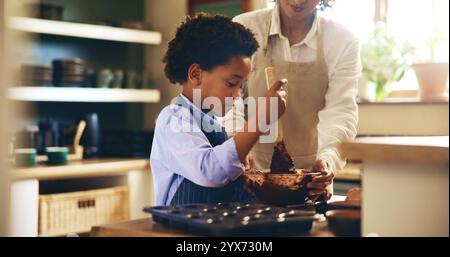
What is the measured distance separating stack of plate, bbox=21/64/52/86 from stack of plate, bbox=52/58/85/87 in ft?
0.20

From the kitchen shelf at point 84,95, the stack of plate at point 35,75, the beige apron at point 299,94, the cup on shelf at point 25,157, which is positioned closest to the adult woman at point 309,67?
the beige apron at point 299,94

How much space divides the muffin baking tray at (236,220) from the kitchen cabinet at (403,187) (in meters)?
0.10

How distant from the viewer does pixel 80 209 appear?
237 cm

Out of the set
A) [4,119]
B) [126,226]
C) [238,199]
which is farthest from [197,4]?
[126,226]

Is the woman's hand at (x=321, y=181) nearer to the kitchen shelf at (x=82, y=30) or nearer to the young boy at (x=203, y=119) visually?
the young boy at (x=203, y=119)

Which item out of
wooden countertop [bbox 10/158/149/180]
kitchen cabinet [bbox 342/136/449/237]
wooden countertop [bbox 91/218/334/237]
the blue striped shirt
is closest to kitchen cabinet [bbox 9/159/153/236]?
wooden countertop [bbox 10/158/149/180]

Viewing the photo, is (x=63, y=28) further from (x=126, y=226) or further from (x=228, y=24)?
(x=126, y=226)

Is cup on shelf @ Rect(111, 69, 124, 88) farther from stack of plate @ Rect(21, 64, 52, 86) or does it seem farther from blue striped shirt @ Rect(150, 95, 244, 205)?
blue striped shirt @ Rect(150, 95, 244, 205)

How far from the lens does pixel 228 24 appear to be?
1.32 metres

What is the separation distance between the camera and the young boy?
1.13 metres

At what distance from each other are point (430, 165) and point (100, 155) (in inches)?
77.5

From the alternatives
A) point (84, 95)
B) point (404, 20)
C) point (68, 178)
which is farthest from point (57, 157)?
point (404, 20)

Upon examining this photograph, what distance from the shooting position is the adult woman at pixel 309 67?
1.35 meters
